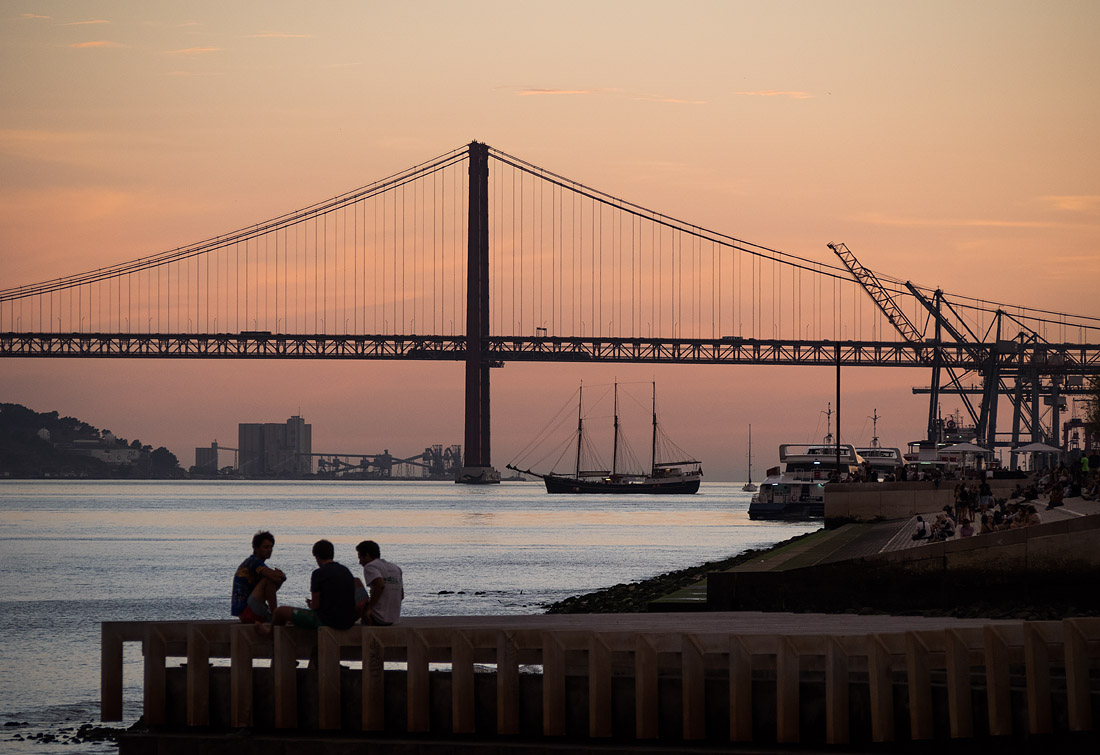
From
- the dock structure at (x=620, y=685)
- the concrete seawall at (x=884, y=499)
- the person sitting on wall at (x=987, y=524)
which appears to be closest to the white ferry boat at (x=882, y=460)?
the concrete seawall at (x=884, y=499)

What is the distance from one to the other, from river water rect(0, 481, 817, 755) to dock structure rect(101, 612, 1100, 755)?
5735mm

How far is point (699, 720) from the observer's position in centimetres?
1196

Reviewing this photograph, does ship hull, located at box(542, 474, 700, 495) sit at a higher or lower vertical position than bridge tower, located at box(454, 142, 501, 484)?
lower

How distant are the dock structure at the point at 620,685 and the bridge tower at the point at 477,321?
397 feet

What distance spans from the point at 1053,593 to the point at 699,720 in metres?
8.96

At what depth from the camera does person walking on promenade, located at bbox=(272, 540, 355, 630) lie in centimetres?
1241

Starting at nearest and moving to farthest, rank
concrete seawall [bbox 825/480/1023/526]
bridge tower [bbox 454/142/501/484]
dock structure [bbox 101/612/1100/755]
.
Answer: dock structure [bbox 101/612/1100/755] → concrete seawall [bbox 825/480/1023/526] → bridge tower [bbox 454/142/501/484]

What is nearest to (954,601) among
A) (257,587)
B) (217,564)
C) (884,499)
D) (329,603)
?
(329,603)

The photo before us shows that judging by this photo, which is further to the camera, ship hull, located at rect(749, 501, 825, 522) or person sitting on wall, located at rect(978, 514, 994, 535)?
ship hull, located at rect(749, 501, 825, 522)

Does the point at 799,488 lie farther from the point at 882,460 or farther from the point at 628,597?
the point at 628,597

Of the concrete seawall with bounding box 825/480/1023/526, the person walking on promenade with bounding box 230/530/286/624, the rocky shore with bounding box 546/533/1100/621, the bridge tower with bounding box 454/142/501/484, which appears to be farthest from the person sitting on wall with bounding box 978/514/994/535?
the bridge tower with bounding box 454/142/501/484

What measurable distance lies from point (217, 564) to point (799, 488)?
3665cm

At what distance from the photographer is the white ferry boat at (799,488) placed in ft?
262

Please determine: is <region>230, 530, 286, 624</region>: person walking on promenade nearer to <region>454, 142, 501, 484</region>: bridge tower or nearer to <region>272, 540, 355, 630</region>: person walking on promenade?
<region>272, 540, 355, 630</region>: person walking on promenade
